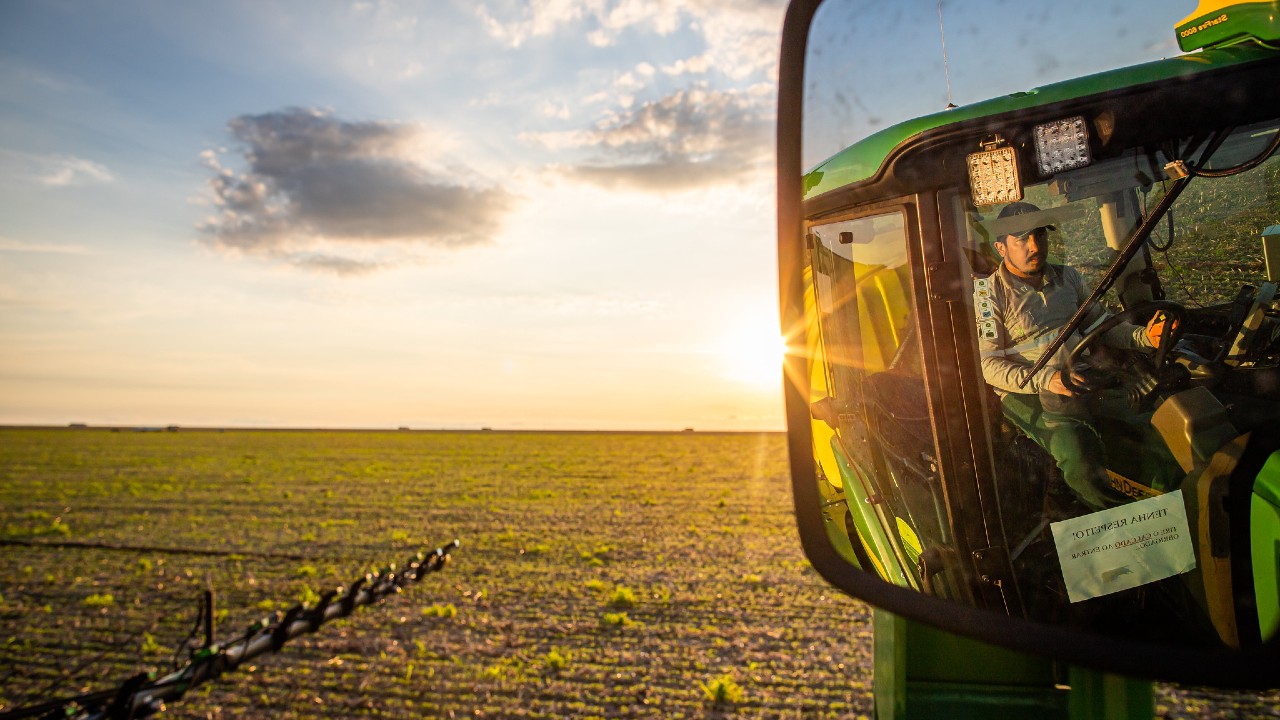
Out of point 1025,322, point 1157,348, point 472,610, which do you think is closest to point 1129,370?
point 1157,348

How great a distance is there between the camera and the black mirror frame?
3.06 feet

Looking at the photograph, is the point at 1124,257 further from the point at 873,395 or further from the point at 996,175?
the point at 873,395

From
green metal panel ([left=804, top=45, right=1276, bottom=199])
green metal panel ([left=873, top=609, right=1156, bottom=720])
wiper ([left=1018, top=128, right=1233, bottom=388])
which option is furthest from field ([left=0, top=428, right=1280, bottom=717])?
green metal panel ([left=804, top=45, right=1276, bottom=199])

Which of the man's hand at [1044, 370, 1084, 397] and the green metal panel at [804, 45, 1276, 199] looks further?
the man's hand at [1044, 370, 1084, 397]

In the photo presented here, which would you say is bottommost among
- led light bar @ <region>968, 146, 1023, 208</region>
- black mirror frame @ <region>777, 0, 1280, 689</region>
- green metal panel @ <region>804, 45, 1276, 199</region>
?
black mirror frame @ <region>777, 0, 1280, 689</region>

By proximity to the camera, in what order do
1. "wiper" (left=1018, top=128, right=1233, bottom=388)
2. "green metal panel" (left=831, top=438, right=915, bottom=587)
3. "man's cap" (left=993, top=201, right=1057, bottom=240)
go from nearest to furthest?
"wiper" (left=1018, top=128, right=1233, bottom=388), "man's cap" (left=993, top=201, right=1057, bottom=240), "green metal panel" (left=831, top=438, right=915, bottom=587)

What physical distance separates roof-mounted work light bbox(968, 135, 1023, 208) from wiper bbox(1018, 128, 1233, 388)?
19 cm

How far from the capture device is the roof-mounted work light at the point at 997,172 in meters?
1.11

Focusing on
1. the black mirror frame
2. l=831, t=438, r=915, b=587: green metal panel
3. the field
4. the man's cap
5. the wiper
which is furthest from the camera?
the field

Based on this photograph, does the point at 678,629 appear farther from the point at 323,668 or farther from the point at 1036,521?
the point at 1036,521

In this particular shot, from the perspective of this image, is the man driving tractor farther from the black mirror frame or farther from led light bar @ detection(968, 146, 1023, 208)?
the black mirror frame

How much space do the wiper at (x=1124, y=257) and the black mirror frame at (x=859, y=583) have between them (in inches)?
14.9

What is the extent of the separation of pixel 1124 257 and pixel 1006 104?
311 millimetres

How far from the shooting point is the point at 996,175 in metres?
1.12
